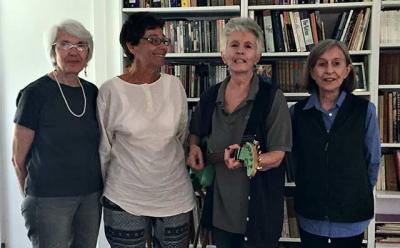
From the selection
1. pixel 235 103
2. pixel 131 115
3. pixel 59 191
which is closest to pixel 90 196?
pixel 59 191

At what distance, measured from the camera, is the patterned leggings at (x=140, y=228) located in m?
1.56

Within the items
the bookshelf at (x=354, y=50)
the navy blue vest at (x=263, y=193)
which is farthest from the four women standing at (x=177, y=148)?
the bookshelf at (x=354, y=50)

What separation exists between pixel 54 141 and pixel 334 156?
3.58ft

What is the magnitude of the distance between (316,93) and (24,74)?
1.97m

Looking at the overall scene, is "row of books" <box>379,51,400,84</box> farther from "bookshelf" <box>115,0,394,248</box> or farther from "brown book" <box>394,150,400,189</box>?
"brown book" <box>394,150,400,189</box>

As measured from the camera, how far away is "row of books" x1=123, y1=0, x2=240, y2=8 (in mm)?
2471

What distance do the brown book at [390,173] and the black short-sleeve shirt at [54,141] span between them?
182cm

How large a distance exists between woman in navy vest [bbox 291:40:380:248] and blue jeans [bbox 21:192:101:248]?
0.88 metres

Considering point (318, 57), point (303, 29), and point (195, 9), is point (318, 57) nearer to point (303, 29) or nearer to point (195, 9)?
point (303, 29)

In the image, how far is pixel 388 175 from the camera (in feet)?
8.27

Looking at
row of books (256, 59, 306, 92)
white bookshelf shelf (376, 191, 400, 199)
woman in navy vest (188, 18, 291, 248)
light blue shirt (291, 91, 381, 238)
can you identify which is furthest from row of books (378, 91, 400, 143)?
woman in navy vest (188, 18, 291, 248)

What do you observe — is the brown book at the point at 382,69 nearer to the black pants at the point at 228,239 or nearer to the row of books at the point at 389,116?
the row of books at the point at 389,116

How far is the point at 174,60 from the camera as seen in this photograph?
267 cm

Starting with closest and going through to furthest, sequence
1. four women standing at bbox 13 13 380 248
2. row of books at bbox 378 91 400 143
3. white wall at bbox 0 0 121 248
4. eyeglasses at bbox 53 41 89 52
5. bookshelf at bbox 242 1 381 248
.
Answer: four women standing at bbox 13 13 380 248
eyeglasses at bbox 53 41 89 52
bookshelf at bbox 242 1 381 248
row of books at bbox 378 91 400 143
white wall at bbox 0 0 121 248
